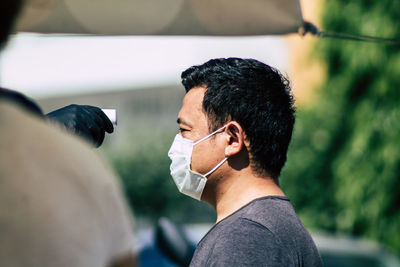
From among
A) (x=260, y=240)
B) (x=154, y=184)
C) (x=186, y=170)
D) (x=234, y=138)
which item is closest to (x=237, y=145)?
(x=234, y=138)

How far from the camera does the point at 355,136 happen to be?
7.03 m

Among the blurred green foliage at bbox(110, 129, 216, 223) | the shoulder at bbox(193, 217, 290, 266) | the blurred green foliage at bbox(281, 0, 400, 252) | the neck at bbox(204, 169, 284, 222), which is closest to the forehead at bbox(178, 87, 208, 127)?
the neck at bbox(204, 169, 284, 222)

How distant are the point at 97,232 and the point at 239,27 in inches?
55.6

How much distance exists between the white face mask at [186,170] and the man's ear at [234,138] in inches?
2.5

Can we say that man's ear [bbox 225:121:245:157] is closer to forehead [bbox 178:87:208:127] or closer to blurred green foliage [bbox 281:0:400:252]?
forehead [bbox 178:87:208:127]

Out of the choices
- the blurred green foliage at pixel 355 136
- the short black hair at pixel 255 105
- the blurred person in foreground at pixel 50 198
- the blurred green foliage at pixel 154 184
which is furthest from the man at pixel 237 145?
the blurred green foliage at pixel 154 184

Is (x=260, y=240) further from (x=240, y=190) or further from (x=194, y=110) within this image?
(x=194, y=110)

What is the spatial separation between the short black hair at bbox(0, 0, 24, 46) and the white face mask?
3.97 feet

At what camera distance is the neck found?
77.9 inches

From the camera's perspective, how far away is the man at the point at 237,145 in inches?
72.6

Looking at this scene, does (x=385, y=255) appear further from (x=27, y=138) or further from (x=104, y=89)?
(x=104, y=89)

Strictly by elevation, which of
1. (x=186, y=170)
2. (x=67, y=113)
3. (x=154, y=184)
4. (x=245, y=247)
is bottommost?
(x=154, y=184)

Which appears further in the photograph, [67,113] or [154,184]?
[154,184]

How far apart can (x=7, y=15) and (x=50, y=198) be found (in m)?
0.33
